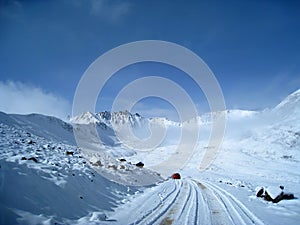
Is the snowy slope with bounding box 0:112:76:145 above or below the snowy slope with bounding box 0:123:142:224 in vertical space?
above

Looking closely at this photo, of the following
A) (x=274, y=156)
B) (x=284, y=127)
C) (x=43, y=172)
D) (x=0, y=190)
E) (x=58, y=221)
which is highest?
(x=284, y=127)

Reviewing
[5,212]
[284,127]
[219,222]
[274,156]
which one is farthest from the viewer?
[284,127]

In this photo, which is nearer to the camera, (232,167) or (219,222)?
(219,222)

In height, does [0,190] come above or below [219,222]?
above

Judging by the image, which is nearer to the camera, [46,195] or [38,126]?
[46,195]

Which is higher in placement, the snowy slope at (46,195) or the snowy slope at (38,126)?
the snowy slope at (38,126)

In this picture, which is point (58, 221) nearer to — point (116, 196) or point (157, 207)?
point (157, 207)

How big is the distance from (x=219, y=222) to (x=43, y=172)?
25.4 feet

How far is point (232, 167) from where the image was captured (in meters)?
60.3

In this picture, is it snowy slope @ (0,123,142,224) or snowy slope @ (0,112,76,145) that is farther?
snowy slope @ (0,112,76,145)

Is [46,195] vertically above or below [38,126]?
below

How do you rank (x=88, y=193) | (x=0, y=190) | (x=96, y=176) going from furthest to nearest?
1. (x=96, y=176)
2. (x=88, y=193)
3. (x=0, y=190)

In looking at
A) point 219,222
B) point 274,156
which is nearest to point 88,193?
point 219,222

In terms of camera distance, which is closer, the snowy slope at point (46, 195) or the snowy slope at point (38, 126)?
the snowy slope at point (46, 195)
